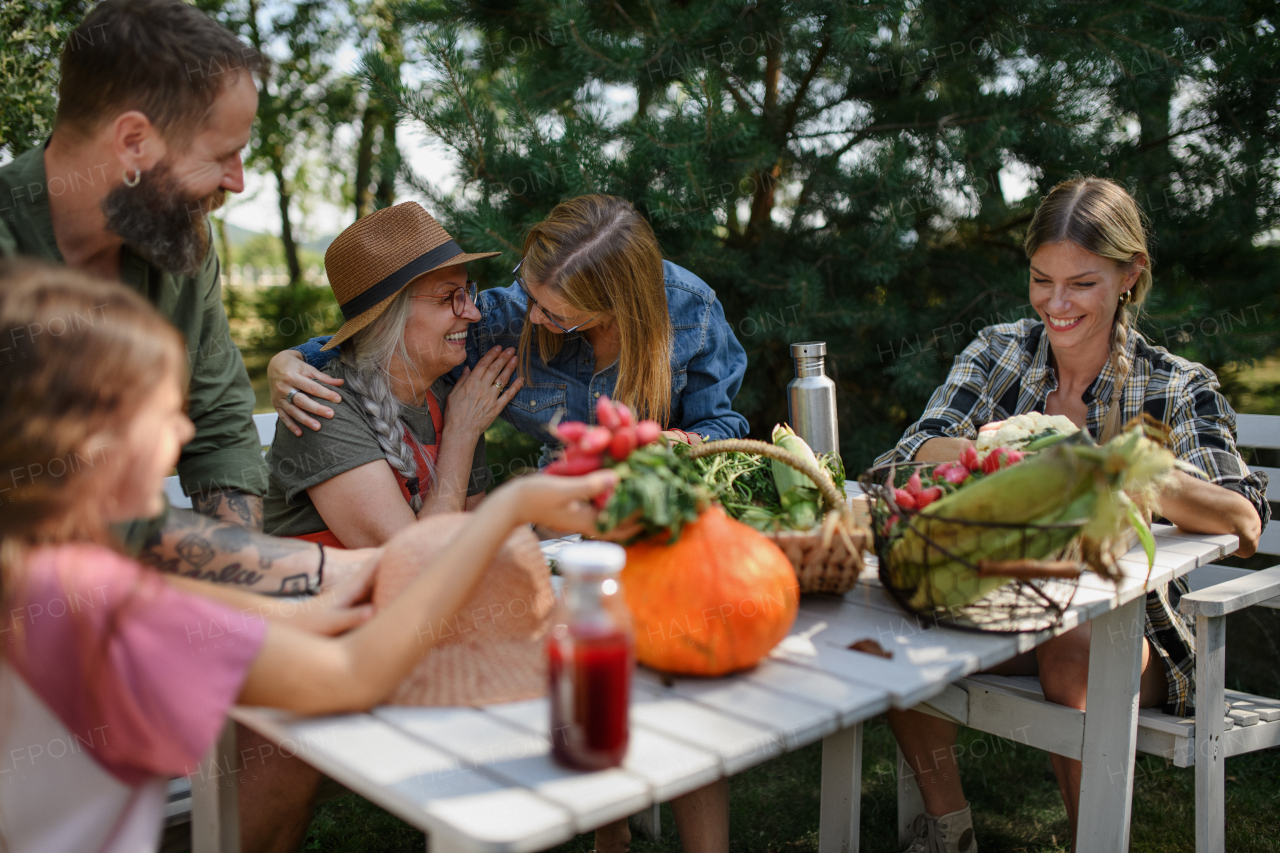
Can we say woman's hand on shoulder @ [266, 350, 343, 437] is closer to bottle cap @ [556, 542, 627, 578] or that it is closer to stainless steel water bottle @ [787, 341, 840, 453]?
stainless steel water bottle @ [787, 341, 840, 453]

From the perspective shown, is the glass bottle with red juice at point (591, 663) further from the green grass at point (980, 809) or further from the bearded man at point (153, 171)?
the green grass at point (980, 809)

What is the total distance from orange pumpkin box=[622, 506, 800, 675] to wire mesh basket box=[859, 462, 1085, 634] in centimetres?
28

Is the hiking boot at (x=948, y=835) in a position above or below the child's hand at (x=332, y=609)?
below

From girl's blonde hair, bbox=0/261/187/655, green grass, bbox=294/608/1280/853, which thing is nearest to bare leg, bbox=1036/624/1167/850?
green grass, bbox=294/608/1280/853

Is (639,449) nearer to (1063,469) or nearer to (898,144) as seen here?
(1063,469)

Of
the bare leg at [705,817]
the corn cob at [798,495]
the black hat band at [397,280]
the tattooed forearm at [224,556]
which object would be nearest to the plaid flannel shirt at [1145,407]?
the corn cob at [798,495]

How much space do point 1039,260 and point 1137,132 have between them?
1513 mm

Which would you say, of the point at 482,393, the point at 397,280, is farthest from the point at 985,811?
the point at 397,280

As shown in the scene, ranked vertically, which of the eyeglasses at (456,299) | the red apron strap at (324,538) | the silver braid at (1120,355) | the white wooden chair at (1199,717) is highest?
the eyeglasses at (456,299)

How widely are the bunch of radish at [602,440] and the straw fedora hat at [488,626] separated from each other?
0.18 metres

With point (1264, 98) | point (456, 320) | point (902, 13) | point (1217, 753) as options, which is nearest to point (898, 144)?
point (902, 13)

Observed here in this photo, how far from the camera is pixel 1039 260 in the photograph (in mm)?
2701

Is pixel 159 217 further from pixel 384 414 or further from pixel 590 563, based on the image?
pixel 590 563

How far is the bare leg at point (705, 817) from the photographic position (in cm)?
220
